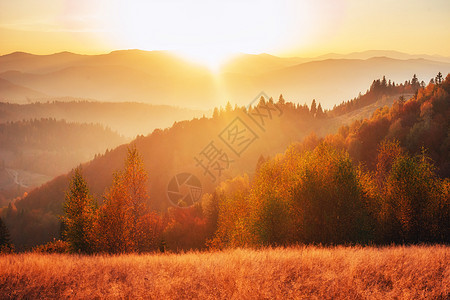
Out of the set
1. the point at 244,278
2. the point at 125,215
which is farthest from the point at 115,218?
the point at 244,278

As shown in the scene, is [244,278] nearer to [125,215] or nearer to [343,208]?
[343,208]

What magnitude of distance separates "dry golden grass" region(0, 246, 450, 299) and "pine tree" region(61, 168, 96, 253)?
12.9 m

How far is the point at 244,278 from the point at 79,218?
21.9 meters

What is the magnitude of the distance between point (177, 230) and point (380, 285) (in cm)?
9196

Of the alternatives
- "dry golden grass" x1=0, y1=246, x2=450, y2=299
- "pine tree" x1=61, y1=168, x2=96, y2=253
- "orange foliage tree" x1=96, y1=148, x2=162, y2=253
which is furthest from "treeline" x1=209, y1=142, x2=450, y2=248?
"pine tree" x1=61, y1=168, x2=96, y2=253

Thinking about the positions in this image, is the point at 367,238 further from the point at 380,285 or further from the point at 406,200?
the point at 380,285

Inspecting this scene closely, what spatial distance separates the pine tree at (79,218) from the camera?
2797cm

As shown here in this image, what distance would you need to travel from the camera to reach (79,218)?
28.8 metres

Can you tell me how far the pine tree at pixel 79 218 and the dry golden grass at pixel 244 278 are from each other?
1290 centimetres

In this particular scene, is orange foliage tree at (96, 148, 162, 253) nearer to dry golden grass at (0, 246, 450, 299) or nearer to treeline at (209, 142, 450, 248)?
treeline at (209, 142, 450, 248)

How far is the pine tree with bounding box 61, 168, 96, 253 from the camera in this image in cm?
2797

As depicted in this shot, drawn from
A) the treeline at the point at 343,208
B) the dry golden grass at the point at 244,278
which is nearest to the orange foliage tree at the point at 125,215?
the treeline at the point at 343,208

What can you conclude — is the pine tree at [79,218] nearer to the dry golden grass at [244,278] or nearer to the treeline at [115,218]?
the treeline at [115,218]

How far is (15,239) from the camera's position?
587ft
